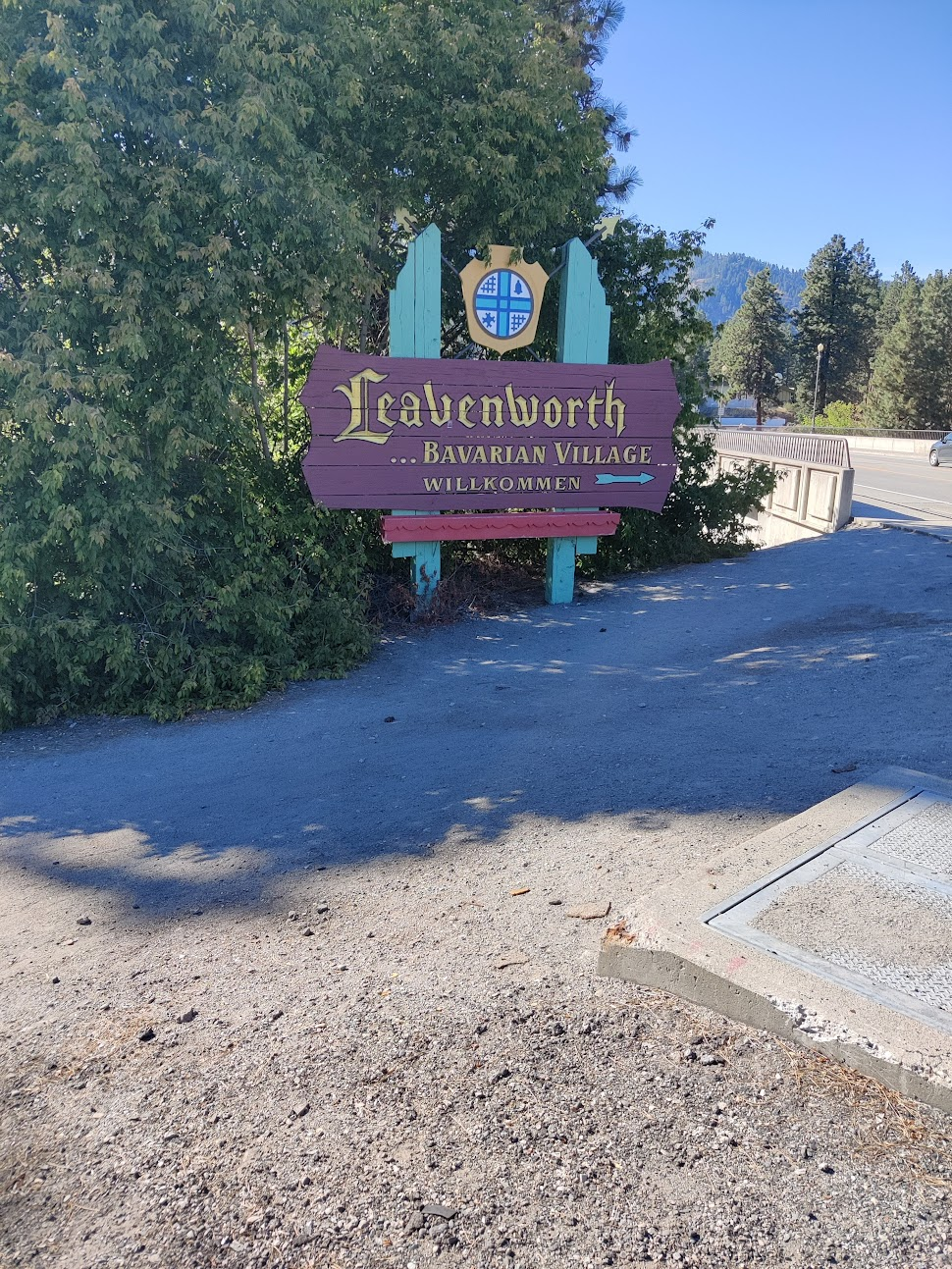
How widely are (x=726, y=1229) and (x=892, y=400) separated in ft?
241

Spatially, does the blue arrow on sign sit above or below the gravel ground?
above

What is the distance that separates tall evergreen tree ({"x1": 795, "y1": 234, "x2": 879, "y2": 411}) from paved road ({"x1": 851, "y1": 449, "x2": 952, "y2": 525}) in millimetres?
45570

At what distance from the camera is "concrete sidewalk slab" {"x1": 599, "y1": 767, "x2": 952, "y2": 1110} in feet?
9.20

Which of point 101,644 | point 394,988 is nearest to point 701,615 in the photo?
point 101,644

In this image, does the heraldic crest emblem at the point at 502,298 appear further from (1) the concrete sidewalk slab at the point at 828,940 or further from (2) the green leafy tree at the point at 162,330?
(1) the concrete sidewalk slab at the point at 828,940

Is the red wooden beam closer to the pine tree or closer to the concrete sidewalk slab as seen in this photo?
the concrete sidewalk slab

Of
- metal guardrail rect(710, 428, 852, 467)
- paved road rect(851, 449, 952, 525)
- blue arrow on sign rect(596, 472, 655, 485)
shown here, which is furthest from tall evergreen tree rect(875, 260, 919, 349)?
blue arrow on sign rect(596, 472, 655, 485)

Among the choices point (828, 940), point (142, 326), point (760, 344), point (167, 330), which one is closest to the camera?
point (828, 940)

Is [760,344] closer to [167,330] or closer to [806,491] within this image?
[806,491]

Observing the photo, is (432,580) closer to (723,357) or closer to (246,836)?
(246,836)

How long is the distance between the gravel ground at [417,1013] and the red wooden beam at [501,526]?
2.84 m

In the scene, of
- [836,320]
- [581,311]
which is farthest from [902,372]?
[581,311]

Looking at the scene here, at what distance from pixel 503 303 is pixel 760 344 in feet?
266

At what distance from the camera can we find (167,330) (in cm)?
716
